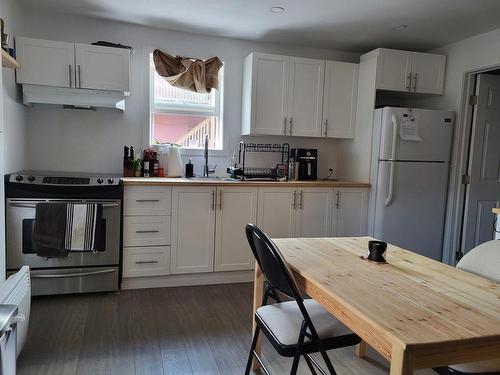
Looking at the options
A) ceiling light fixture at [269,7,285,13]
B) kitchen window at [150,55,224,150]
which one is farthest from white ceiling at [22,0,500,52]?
kitchen window at [150,55,224,150]

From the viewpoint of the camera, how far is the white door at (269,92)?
370cm

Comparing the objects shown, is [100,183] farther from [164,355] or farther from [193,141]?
[164,355]

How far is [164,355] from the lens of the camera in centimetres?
221

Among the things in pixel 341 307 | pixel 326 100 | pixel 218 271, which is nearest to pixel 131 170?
pixel 218 271

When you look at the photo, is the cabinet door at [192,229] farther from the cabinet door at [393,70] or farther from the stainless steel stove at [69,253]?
the cabinet door at [393,70]

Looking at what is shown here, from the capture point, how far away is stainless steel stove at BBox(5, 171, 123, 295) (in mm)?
2859

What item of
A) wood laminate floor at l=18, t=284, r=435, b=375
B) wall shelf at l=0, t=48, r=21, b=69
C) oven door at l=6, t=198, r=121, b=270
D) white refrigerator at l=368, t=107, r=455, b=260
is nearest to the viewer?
wood laminate floor at l=18, t=284, r=435, b=375

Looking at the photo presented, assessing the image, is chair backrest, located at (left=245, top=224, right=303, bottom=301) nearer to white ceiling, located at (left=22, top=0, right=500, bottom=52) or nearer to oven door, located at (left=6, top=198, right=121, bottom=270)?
oven door, located at (left=6, top=198, right=121, bottom=270)

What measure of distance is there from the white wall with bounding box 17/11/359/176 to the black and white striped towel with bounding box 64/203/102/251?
2.75 feet

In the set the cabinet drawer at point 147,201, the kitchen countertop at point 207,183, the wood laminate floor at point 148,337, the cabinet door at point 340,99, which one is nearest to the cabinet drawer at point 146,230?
the cabinet drawer at point 147,201

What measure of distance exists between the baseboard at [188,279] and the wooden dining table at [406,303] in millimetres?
1723

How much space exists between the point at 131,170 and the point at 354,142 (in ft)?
7.60

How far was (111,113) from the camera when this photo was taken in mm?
3637

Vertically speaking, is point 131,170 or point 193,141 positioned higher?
point 193,141
